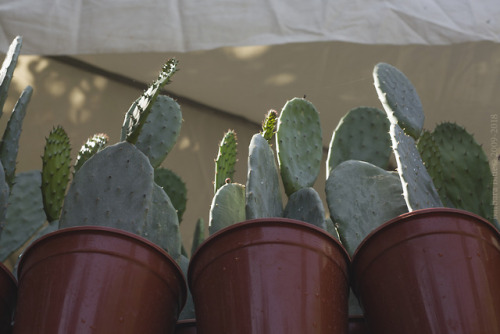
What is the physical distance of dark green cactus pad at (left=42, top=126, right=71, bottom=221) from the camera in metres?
1.30

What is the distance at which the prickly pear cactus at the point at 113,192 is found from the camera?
3.16ft

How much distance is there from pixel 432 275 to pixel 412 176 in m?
0.25

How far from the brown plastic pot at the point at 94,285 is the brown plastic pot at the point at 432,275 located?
0.85 ft

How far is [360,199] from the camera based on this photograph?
114 centimetres

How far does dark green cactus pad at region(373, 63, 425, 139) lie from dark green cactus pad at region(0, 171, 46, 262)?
32.0 inches

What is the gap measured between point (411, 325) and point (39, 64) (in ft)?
5.15

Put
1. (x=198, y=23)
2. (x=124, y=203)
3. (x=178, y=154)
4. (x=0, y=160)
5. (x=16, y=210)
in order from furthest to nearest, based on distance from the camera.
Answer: (x=178, y=154) → (x=198, y=23) → (x=16, y=210) → (x=0, y=160) → (x=124, y=203)

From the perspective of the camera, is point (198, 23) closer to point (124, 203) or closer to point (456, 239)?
point (124, 203)

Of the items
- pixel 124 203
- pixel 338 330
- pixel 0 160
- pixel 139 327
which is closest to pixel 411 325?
pixel 338 330

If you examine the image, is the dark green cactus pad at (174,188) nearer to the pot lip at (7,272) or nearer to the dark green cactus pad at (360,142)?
the dark green cactus pad at (360,142)

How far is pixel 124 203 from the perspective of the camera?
3.21ft

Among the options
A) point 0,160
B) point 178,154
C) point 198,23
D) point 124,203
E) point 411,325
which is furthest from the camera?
point 178,154

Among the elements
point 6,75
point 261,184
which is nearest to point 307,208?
point 261,184

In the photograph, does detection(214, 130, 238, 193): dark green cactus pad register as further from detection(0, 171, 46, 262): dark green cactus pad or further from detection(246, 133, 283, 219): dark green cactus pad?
detection(0, 171, 46, 262): dark green cactus pad
